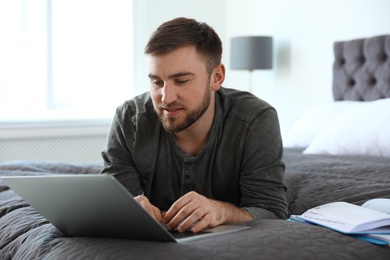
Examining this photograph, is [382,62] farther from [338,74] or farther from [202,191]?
[202,191]

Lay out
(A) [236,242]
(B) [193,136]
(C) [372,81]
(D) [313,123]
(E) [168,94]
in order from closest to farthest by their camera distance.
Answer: (A) [236,242] < (E) [168,94] < (B) [193,136] < (D) [313,123] < (C) [372,81]

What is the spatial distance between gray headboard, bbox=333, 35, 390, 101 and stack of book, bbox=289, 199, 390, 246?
2.06 meters

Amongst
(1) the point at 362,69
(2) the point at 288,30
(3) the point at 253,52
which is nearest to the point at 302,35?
(2) the point at 288,30

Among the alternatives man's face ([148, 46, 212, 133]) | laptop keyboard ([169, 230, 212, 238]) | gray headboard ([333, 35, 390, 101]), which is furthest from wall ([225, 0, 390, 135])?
laptop keyboard ([169, 230, 212, 238])

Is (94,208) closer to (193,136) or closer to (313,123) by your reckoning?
(193,136)

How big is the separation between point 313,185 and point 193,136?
0.48 metres

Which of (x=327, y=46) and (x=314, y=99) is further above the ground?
(x=327, y=46)

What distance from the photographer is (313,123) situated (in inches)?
123

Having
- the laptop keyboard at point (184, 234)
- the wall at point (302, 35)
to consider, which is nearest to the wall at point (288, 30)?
the wall at point (302, 35)

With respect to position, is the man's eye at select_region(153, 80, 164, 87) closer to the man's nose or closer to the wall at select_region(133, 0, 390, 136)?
the man's nose

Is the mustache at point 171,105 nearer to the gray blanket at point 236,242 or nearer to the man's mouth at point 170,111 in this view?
the man's mouth at point 170,111

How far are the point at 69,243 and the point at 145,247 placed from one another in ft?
0.61

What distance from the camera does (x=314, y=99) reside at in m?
3.84

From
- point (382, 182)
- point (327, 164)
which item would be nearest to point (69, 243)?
point (382, 182)
